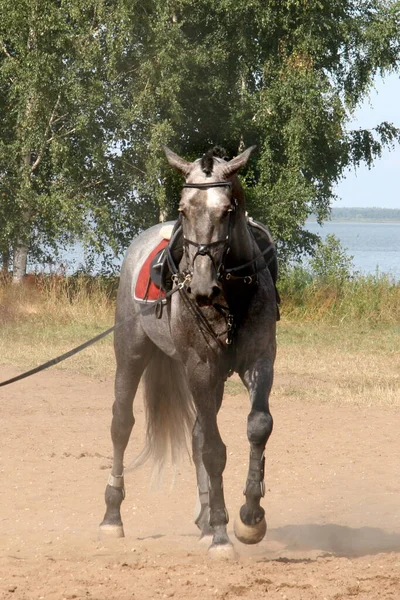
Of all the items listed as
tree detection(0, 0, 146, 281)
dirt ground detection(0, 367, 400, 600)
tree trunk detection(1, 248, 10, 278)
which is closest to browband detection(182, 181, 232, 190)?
dirt ground detection(0, 367, 400, 600)

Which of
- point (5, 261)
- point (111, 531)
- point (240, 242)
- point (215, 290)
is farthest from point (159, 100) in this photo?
point (215, 290)

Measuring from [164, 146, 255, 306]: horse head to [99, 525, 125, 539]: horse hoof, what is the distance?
2.12 metres

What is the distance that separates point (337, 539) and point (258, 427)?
1.51 metres

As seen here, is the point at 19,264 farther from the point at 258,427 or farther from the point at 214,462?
the point at 258,427

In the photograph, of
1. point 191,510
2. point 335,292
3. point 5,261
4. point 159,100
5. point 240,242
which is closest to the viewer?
point 240,242

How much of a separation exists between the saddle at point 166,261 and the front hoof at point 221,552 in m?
1.31

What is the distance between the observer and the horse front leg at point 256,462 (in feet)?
16.3

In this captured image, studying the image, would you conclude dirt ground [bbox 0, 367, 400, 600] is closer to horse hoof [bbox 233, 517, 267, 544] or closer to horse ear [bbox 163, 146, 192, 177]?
horse hoof [bbox 233, 517, 267, 544]

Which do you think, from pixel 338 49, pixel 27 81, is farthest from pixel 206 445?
pixel 338 49

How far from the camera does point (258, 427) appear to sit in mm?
4965

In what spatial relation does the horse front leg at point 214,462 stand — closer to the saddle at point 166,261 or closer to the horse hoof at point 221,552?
the horse hoof at point 221,552

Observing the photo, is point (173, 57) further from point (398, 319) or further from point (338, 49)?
point (398, 319)

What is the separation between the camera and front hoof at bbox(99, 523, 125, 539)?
20.3ft

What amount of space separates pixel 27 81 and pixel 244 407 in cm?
1085
